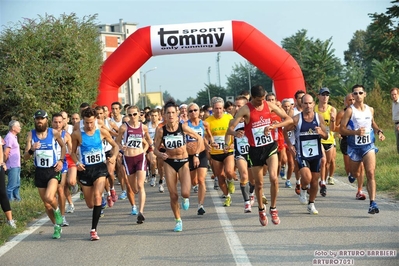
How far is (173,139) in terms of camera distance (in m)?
10.5

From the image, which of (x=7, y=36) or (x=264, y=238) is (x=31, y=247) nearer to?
(x=264, y=238)

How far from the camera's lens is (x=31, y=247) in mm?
9445

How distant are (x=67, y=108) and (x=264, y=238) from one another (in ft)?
38.6

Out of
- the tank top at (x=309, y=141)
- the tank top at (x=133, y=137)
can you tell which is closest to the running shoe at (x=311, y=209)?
the tank top at (x=309, y=141)

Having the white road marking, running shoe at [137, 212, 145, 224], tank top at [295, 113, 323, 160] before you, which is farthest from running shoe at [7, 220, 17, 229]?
tank top at [295, 113, 323, 160]

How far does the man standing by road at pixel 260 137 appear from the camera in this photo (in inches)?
388

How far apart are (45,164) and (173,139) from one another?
2.04 metres

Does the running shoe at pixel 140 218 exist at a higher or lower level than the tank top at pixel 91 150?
lower

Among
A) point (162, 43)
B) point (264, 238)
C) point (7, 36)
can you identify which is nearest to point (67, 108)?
point (7, 36)

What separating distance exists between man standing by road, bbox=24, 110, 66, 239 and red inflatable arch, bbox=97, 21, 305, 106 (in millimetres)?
12137

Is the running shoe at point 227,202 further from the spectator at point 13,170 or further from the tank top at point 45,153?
the spectator at point 13,170

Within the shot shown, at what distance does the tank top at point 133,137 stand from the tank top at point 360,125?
147 inches

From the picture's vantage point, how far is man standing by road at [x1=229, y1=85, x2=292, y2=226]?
986 centimetres

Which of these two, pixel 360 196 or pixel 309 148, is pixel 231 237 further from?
pixel 360 196
